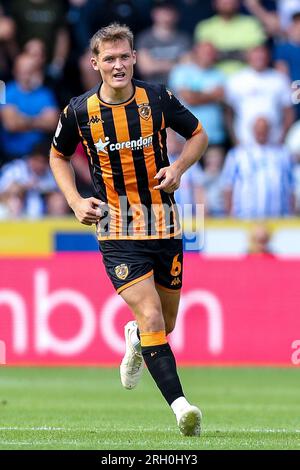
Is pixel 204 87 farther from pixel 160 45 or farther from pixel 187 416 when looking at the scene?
pixel 187 416

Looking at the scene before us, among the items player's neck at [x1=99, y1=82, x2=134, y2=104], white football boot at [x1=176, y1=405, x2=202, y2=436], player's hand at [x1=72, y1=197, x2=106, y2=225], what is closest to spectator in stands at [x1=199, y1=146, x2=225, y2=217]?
player's neck at [x1=99, y1=82, x2=134, y2=104]

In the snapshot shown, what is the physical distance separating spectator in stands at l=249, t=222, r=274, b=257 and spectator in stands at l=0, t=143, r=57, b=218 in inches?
108

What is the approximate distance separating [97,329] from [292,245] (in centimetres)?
272

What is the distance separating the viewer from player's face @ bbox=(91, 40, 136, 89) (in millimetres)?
7277

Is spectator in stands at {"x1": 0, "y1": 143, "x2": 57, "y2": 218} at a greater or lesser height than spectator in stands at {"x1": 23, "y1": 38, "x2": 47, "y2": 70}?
lesser

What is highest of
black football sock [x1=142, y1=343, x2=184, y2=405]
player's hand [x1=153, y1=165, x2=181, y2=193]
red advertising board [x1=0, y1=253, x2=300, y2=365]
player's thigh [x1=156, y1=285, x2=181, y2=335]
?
player's hand [x1=153, y1=165, x2=181, y2=193]

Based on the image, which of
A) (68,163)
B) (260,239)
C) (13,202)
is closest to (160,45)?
(13,202)

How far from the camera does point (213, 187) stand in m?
14.9

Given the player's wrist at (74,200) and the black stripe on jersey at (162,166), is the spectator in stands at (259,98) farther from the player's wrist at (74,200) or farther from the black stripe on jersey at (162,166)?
the player's wrist at (74,200)

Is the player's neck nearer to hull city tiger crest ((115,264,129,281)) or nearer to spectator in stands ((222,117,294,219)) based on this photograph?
hull city tiger crest ((115,264,129,281))

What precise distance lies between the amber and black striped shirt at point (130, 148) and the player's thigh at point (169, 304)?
1.38 feet

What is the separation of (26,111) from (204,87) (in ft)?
8.09

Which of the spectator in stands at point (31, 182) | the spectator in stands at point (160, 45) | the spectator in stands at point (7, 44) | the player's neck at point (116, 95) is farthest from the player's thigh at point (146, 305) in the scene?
the spectator in stands at point (7, 44)

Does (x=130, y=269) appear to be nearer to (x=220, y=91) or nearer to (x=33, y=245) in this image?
(x=33, y=245)
